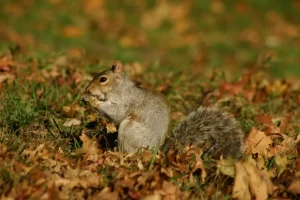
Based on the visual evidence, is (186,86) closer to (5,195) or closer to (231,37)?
(5,195)

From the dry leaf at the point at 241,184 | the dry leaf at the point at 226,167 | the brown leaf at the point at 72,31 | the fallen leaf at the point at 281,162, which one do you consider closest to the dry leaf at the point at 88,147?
the dry leaf at the point at 226,167

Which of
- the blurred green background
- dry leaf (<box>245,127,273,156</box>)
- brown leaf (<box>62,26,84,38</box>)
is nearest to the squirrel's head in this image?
dry leaf (<box>245,127,273,156</box>)

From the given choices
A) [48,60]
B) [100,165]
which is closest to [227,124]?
[100,165]

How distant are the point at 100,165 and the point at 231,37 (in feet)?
24.4

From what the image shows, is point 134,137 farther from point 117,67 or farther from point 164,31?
point 164,31

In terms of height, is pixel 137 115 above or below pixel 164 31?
above

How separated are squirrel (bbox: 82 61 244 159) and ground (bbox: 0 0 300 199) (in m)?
0.12

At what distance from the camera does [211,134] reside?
161 inches

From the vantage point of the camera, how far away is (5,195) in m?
3.28

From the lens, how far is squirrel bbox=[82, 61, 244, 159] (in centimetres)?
405

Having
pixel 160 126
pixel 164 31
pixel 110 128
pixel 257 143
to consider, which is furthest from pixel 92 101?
pixel 164 31

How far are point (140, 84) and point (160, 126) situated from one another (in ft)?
5.96

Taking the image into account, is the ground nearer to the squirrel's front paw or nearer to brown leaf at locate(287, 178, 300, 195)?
brown leaf at locate(287, 178, 300, 195)

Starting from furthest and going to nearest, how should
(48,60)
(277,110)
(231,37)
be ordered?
(231,37)
(48,60)
(277,110)
